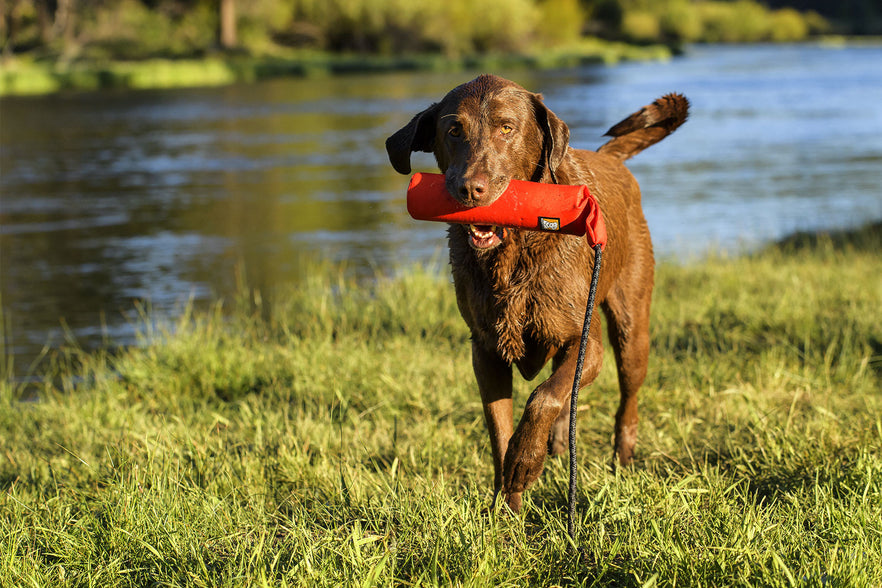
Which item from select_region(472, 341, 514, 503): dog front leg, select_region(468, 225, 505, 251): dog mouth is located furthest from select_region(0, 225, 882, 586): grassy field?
select_region(468, 225, 505, 251): dog mouth

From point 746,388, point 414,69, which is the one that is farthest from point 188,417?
point 414,69

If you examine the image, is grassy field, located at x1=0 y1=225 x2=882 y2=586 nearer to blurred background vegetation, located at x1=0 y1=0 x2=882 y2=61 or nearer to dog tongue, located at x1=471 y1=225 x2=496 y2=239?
dog tongue, located at x1=471 y1=225 x2=496 y2=239

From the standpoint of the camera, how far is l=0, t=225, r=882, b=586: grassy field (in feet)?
10.1

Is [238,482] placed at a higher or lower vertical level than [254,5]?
lower

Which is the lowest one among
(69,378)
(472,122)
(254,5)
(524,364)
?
→ (69,378)

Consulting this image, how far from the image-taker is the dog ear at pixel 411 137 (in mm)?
3992

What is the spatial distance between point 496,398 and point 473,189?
0.97 metres

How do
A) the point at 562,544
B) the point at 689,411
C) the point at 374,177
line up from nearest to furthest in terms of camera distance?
the point at 562,544, the point at 689,411, the point at 374,177

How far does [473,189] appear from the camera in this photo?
133 inches

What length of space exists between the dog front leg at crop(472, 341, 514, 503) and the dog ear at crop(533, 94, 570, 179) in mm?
817

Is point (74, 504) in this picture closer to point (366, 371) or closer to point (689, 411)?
point (366, 371)

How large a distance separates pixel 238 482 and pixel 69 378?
3220 mm

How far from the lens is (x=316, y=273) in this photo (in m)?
9.86

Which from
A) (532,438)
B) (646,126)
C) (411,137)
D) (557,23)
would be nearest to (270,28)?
(557,23)
